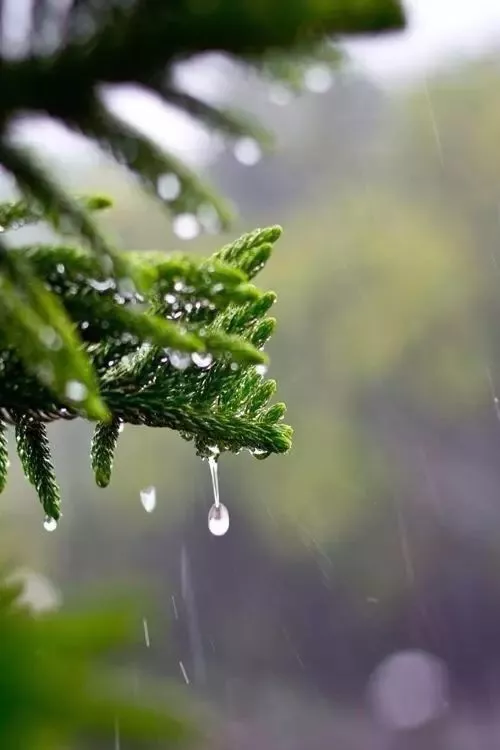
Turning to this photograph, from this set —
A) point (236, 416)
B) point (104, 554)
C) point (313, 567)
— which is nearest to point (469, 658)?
point (313, 567)

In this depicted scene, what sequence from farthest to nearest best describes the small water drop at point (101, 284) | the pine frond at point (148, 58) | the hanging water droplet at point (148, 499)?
the hanging water droplet at point (148, 499)
the small water drop at point (101, 284)
the pine frond at point (148, 58)

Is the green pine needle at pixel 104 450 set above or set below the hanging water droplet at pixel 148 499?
below

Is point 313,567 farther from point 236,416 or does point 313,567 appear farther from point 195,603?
point 236,416

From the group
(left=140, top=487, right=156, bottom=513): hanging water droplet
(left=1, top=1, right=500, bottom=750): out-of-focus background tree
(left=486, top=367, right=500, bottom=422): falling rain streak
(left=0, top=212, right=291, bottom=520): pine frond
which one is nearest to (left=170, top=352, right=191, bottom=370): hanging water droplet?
(left=0, top=212, right=291, bottom=520): pine frond

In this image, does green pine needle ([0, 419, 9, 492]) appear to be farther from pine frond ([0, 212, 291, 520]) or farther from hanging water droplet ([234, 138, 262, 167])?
hanging water droplet ([234, 138, 262, 167])

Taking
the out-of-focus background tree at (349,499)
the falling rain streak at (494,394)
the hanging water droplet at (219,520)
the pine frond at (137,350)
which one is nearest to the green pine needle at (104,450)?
the pine frond at (137,350)

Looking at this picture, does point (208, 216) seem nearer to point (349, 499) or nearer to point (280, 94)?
point (280, 94)

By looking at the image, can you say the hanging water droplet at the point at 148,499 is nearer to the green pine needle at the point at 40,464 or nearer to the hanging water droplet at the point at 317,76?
the green pine needle at the point at 40,464
